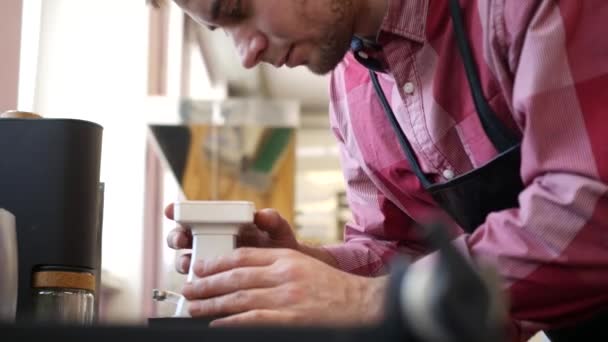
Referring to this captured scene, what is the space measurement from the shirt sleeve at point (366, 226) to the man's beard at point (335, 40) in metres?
0.19

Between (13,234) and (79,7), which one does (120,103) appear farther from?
(13,234)

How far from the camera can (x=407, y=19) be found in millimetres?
1043

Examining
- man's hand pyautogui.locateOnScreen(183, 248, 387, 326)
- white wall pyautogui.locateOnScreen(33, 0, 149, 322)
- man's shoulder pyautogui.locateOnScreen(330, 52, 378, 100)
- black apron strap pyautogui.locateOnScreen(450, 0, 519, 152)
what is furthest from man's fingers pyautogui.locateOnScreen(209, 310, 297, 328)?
white wall pyautogui.locateOnScreen(33, 0, 149, 322)

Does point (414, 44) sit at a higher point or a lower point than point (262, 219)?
higher

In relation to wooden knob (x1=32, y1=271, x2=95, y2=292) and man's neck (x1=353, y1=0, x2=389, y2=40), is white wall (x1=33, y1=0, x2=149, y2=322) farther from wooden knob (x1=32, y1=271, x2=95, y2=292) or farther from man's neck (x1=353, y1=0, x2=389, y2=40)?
wooden knob (x1=32, y1=271, x2=95, y2=292)

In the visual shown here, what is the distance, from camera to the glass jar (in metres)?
0.83

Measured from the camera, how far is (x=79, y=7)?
7.98ft

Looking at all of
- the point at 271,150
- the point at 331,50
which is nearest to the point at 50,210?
the point at 331,50

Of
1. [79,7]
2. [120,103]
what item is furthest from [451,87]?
[120,103]

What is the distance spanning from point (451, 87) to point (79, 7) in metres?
1.72

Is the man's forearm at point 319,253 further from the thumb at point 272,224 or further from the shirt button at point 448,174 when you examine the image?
the shirt button at point 448,174

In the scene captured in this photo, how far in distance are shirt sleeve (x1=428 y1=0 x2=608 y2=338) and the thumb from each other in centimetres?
31

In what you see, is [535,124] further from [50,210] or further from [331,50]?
[50,210]

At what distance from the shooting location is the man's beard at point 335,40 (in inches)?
44.1
